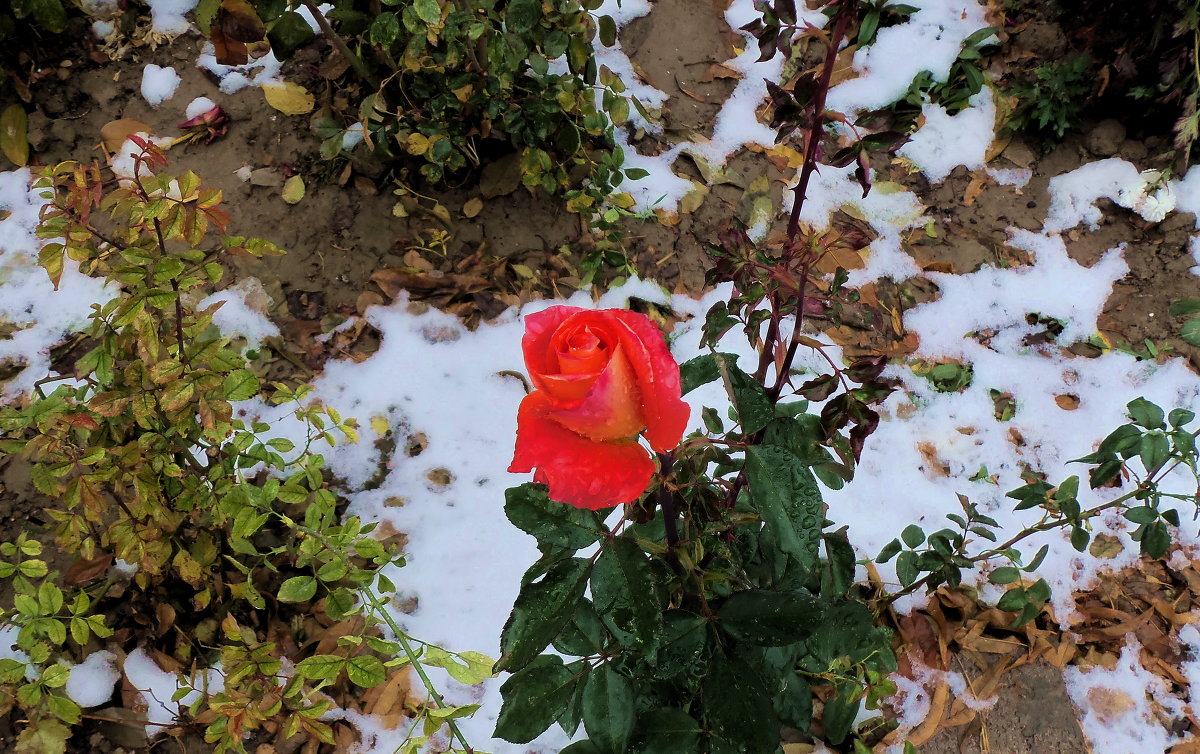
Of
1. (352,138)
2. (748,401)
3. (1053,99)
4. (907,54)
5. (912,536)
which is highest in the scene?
(907,54)

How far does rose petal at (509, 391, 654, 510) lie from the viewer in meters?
0.83

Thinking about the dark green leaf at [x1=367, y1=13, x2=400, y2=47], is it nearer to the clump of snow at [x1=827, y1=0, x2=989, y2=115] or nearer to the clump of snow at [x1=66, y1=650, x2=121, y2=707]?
the clump of snow at [x1=66, y1=650, x2=121, y2=707]

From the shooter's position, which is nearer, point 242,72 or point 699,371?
point 699,371

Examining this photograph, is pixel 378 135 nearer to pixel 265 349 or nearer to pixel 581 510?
pixel 265 349

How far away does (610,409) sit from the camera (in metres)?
0.80

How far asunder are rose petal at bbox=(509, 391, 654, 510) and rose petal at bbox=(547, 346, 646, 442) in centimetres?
2

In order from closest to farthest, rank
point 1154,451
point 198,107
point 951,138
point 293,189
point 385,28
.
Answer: point 1154,451, point 385,28, point 293,189, point 198,107, point 951,138

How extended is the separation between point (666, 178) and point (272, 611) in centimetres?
174

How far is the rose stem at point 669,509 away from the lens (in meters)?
0.98

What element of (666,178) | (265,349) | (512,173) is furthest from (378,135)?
(666,178)

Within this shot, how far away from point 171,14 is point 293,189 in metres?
0.93

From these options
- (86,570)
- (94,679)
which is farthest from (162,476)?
(94,679)

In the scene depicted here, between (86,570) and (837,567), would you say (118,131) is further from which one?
(837,567)

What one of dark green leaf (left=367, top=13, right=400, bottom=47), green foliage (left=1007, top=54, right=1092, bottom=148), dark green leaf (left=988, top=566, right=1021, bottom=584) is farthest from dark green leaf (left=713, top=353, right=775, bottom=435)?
green foliage (left=1007, top=54, right=1092, bottom=148)
